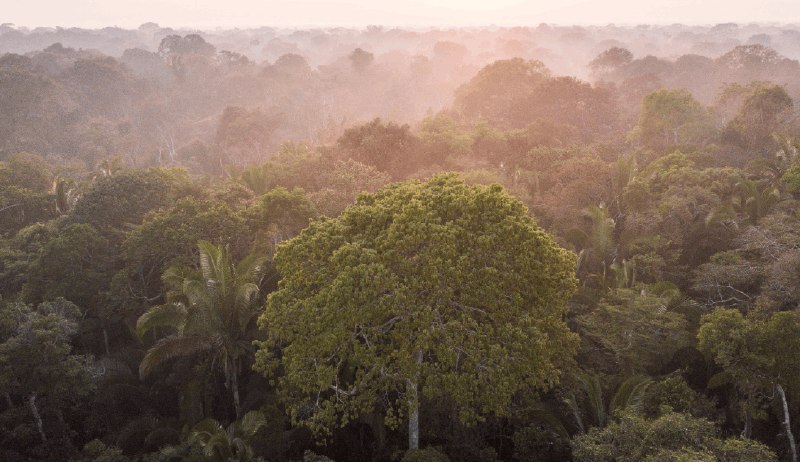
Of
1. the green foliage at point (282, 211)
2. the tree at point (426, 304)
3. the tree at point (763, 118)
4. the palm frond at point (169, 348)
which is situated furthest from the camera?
the tree at point (763, 118)

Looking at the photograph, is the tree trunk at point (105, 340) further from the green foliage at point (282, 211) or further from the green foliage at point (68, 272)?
the green foliage at point (282, 211)

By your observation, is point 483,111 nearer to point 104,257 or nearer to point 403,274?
point 104,257

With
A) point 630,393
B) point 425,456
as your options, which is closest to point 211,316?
point 425,456

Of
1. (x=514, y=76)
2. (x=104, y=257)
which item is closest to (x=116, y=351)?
(x=104, y=257)

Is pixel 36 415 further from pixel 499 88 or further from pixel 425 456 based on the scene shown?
pixel 499 88

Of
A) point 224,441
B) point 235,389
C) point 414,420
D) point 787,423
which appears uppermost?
point 787,423

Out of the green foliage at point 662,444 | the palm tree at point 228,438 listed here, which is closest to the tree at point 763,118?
the green foliage at point 662,444
